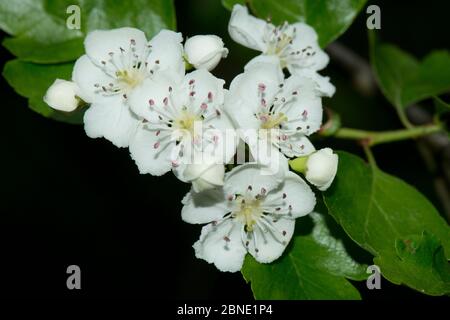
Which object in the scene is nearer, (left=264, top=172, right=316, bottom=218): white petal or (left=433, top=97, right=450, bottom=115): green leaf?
(left=264, top=172, right=316, bottom=218): white petal

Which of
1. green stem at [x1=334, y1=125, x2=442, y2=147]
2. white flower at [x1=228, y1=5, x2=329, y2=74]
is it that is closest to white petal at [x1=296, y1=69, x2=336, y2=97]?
white flower at [x1=228, y1=5, x2=329, y2=74]

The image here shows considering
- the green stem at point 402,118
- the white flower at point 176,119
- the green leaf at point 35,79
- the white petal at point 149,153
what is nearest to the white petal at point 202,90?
the white flower at point 176,119

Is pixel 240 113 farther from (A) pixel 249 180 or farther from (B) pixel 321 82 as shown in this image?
(B) pixel 321 82

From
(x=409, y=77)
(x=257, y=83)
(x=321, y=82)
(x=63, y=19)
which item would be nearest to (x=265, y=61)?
(x=257, y=83)

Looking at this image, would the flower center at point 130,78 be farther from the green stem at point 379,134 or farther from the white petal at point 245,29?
the green stem at point 379,134

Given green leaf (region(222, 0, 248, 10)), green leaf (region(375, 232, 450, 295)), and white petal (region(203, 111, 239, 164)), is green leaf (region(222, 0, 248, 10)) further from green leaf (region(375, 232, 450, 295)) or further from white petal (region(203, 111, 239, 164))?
green leaf (region(375, 232, 450, 295))

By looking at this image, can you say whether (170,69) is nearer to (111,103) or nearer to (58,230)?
(111,103)

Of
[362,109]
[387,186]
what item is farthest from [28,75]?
[362,109]
